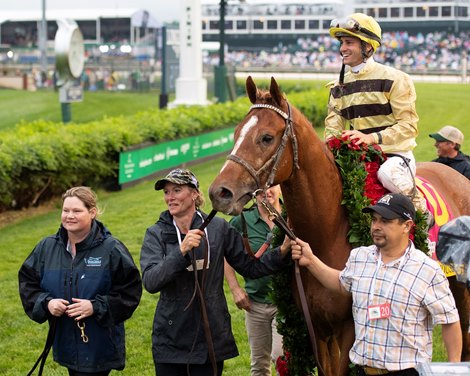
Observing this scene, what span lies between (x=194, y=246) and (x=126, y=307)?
1.96ft

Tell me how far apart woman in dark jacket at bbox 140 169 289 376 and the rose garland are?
42 centimetres

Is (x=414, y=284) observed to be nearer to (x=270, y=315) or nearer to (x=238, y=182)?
(x=238, y=182)

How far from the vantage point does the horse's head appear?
14.1 ft

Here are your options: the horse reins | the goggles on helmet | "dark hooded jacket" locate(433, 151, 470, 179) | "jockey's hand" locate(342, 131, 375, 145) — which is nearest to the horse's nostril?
the horse reins

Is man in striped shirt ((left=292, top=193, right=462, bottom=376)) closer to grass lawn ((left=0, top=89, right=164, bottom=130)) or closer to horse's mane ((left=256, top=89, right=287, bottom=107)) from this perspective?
horse's mane ((left=256, top=89, right=287, bottom=107))

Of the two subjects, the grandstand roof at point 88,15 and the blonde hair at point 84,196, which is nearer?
the blonde hair at point 84,196

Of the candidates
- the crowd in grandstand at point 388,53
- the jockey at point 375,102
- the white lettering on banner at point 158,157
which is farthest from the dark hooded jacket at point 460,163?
the crowd in grandstand at point 388,53

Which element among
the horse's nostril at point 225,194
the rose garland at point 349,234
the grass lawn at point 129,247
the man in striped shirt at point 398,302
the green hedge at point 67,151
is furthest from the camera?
the green hedge at point 67,151

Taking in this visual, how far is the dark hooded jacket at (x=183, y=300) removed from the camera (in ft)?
15.6

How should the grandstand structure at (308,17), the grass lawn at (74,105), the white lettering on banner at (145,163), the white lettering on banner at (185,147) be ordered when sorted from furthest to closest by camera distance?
the grandstand structure at (308,17)
the grass lawn at (74,105)
the white lettering on banner at (185,147)
the white lettering on banner at (145,163)

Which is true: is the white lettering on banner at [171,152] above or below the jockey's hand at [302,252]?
below

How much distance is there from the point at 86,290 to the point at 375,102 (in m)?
2.17

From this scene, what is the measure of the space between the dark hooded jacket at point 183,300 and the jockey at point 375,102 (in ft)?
3.85

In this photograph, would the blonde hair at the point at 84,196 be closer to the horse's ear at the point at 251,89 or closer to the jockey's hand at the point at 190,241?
the jockey's hand at the point at 190,241
